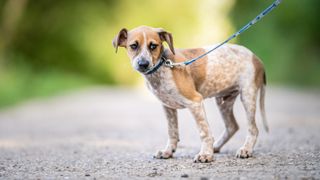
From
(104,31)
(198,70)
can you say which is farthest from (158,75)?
(104,31)

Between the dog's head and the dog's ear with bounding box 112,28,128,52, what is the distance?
2cm

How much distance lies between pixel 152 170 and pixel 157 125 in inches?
255

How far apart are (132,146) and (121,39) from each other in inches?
90.7

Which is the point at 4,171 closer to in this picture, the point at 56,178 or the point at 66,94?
the point at 56,178

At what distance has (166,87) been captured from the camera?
22.7 feet

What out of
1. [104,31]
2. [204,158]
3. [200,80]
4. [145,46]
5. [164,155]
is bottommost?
[204,158]

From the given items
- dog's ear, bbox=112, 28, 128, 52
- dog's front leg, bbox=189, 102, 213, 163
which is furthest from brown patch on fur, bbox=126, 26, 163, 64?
dog's front leg, bbox=189, 102, 213, 163

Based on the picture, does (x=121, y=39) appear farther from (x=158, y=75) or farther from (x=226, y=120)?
(x=226, y=120)

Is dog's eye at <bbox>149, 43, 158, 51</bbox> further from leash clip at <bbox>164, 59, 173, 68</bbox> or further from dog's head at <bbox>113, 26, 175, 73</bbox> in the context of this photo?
leash clip at <bbox>164, 59, 173, 68</bbox>

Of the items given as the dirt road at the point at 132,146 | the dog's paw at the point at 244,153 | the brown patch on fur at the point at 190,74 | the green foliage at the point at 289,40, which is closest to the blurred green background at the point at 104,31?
the green foliage at the point at 289,40

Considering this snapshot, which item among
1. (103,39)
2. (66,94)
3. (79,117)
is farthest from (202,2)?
(79,117)

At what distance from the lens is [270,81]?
116ft

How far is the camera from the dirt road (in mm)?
6141

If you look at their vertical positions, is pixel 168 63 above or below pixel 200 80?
above
